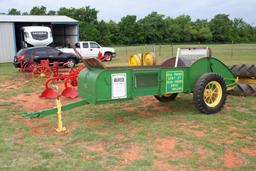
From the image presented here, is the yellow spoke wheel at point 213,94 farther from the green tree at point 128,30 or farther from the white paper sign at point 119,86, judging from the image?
the green tree at point 128,30

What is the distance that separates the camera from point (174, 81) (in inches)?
239

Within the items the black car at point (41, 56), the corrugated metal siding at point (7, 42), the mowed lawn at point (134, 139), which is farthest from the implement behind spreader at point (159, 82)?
the corrugated metal siding at point (7, 42)

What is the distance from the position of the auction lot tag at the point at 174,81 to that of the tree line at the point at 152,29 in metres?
50.6

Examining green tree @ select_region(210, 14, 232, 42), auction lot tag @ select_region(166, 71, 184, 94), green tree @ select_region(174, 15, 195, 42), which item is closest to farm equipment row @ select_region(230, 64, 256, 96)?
auction lot tag @ select_region(166, 71, 184, 94)

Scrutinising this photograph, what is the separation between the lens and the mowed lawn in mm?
4145

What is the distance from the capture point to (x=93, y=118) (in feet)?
21.2

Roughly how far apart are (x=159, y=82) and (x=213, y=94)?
1461mm

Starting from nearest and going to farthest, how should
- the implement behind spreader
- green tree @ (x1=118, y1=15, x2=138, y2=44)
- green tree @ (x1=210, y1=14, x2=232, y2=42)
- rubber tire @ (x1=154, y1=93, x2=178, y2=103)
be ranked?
the implement behind spreader
rubber tire @ (x1=154, y1=93, x2=178, y2=103)
green tree @ (x1=118, y1=15, x2=138, y2=44)
green tree @ (x1=210, y1=14, x2=232, y2=42)

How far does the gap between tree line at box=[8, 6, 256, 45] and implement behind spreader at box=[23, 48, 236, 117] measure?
50.4 m

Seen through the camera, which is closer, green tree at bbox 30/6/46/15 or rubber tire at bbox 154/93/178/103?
rubber tire at bbox 154/93/178/103

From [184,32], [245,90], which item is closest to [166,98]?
[245,90]

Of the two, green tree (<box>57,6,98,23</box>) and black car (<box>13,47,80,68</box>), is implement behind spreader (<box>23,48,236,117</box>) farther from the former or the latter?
green tree (<box>57,6,98,23</box>)

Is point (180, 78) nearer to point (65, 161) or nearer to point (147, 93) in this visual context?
point (147, 93)

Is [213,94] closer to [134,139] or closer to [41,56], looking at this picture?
[134,139]
